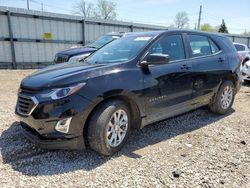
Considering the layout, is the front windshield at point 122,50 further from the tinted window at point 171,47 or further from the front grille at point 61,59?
the front grille at point 61,59

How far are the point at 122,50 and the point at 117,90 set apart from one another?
98 centimetres

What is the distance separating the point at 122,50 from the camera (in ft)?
Result: 12.7

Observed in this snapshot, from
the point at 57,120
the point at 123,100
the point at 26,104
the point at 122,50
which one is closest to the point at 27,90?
the point at 26,104

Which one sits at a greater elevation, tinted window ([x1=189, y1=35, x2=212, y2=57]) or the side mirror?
tinted window ([x1=189, y1=35, x2=212, y2=57])

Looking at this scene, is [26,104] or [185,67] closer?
[26,104]

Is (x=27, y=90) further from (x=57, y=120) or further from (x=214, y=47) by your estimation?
(x=214, y=47)

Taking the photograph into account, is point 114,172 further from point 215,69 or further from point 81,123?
point 215,69

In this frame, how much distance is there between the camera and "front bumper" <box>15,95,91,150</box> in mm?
2828

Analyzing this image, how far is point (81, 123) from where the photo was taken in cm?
295

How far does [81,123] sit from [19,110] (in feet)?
3.00

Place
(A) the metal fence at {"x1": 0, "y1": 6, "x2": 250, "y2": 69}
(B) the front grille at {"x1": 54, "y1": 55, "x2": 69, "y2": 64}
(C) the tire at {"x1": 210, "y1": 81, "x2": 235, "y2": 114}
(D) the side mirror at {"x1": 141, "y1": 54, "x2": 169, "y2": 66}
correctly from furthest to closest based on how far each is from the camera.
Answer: (A) the metal fence at {"x1": 0, "y1": 6, "x2": 250, "y2": 69}
(B) the front grille at {"x1": 54, "y1": 55, "x2": 69, "y2": 64}
(C) the tire at {"x1": 210, "y1": 81, "x2": 235, "y2": 114}
(D) the side mirror at {"x1": 141, "y1": 54, "x2": 169, "y2": 66}

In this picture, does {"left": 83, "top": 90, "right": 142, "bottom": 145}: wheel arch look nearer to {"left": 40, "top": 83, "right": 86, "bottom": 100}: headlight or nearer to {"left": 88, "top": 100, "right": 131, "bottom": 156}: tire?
{"left": 88, "top": 100, "right": 131, "bottom": 156}: tire

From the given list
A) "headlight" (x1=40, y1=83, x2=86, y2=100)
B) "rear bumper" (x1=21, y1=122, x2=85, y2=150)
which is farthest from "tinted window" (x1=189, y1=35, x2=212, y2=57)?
"rear bumper" (x1=21, y1=122, x2=85, y2=150)

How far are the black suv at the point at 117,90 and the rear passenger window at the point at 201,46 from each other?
0.07ft
